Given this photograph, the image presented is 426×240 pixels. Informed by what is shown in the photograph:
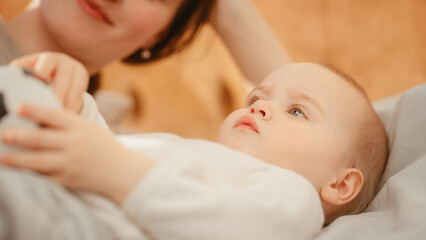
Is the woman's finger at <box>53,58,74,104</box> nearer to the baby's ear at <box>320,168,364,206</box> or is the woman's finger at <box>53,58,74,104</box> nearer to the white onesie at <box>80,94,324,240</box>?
the white onesie at <box>80,94,324,240</box>

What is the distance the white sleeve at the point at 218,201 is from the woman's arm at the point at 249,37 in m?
0.87

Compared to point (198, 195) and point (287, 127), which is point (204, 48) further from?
point (198, 195)

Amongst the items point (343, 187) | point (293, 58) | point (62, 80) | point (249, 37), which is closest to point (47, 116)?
point (62, 80)

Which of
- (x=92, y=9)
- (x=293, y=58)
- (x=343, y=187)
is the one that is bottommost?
(x=293, y=58)

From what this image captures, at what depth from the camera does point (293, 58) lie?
6.89ft

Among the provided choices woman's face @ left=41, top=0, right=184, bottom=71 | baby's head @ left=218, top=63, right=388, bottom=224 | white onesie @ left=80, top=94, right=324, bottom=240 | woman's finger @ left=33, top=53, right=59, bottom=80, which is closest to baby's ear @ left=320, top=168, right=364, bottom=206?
baby's head @ left=218, top=63, right=388, bottom=224

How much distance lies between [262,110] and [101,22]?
58 centimetres

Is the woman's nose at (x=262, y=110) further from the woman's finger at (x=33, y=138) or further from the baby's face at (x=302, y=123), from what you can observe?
the woman's finger at (x=33, y=138)

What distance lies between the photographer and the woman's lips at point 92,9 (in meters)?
1.04

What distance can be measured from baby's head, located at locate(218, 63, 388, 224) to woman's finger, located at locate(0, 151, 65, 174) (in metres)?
0.31

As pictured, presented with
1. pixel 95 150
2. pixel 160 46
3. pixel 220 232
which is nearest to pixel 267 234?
pixel 220 232

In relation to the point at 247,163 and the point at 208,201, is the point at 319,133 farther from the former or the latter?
the point at 208,201

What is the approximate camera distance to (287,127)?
0.66 meters

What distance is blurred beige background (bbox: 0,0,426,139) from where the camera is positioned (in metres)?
1.95
